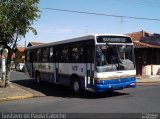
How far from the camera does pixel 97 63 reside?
14336mm

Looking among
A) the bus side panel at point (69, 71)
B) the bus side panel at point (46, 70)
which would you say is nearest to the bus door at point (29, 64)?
the bus side panel at point (46, 70)

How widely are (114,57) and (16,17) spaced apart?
21.6ft

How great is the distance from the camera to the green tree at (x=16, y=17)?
57.5ft

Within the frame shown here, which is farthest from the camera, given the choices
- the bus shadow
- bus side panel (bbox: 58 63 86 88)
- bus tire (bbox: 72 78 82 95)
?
bus tire (bbox: 72 78 82 95)

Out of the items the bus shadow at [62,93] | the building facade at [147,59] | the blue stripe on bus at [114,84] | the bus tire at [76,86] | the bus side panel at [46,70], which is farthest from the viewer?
the building facade at [147,59]

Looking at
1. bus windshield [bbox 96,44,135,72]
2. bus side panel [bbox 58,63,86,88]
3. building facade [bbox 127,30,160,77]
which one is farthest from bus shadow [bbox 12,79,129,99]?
building facade [bbox 127,30,160,77]

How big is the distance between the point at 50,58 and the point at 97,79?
606 cm

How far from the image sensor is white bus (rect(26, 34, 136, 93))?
47.3ft

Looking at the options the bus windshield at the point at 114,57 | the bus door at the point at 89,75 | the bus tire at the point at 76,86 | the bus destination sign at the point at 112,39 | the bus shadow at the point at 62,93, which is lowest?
the bus shadow at the point at 62,93

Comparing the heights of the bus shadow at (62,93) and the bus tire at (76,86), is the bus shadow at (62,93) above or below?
below

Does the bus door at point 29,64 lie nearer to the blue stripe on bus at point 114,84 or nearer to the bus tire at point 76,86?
the bus tire at point 76,86

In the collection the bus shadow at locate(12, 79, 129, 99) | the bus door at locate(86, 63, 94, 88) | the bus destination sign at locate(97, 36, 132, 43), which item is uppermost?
the bus destination sign at locate(97, 36, 132, 43)

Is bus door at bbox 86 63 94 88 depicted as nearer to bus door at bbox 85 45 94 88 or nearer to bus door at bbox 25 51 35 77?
bus door at bbox 85 45 94 88

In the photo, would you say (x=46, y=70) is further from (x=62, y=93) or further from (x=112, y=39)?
(x=112, y=39)
